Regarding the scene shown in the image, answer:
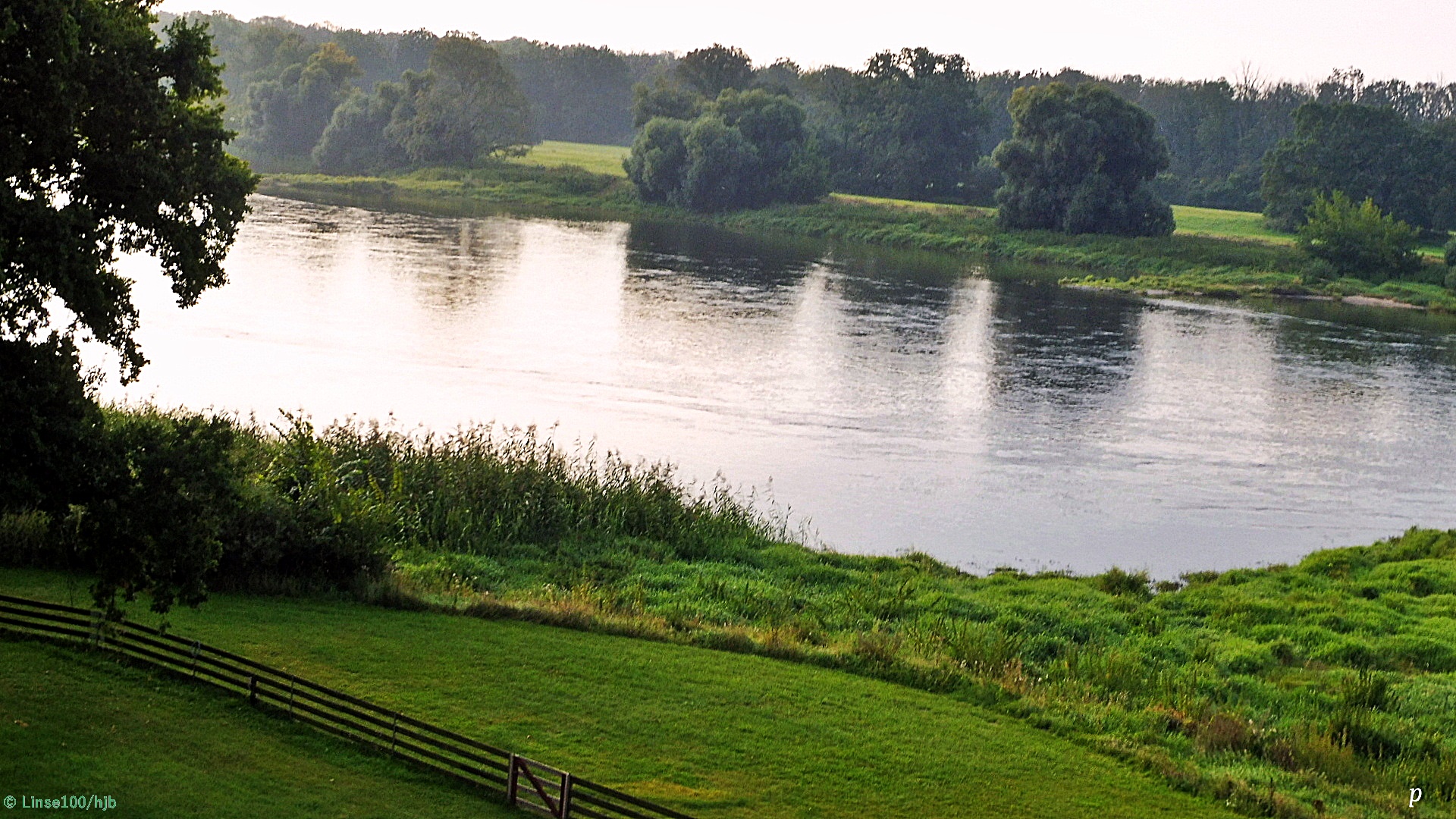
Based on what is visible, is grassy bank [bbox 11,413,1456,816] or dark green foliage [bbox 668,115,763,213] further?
dark green foliage [bbox 668,115,763,213]

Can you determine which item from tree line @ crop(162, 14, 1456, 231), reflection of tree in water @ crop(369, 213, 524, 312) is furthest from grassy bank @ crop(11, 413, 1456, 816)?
tree line @ crop(162, 14, 1456, 231)

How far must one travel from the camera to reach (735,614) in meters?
23.1

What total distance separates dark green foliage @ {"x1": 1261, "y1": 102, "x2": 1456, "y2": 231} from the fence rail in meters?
100

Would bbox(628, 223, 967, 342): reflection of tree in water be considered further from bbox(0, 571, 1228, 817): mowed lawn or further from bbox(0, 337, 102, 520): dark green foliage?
bbox(0, 337, 102, 520): dark green foliage

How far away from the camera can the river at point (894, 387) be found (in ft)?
116

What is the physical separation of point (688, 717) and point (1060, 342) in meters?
48.2

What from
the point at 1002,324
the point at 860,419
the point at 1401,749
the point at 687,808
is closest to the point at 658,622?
the point at 687,808

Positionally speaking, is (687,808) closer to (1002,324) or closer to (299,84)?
(1002,324)

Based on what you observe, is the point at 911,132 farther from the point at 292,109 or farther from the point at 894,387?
the point at 894,387

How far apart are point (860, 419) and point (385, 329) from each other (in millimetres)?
19584

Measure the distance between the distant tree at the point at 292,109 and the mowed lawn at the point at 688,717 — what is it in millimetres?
123535

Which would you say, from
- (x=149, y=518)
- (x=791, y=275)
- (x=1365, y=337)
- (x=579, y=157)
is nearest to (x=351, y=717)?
(x=149, y=518)

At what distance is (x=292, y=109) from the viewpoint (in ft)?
443

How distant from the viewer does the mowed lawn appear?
14.8m
